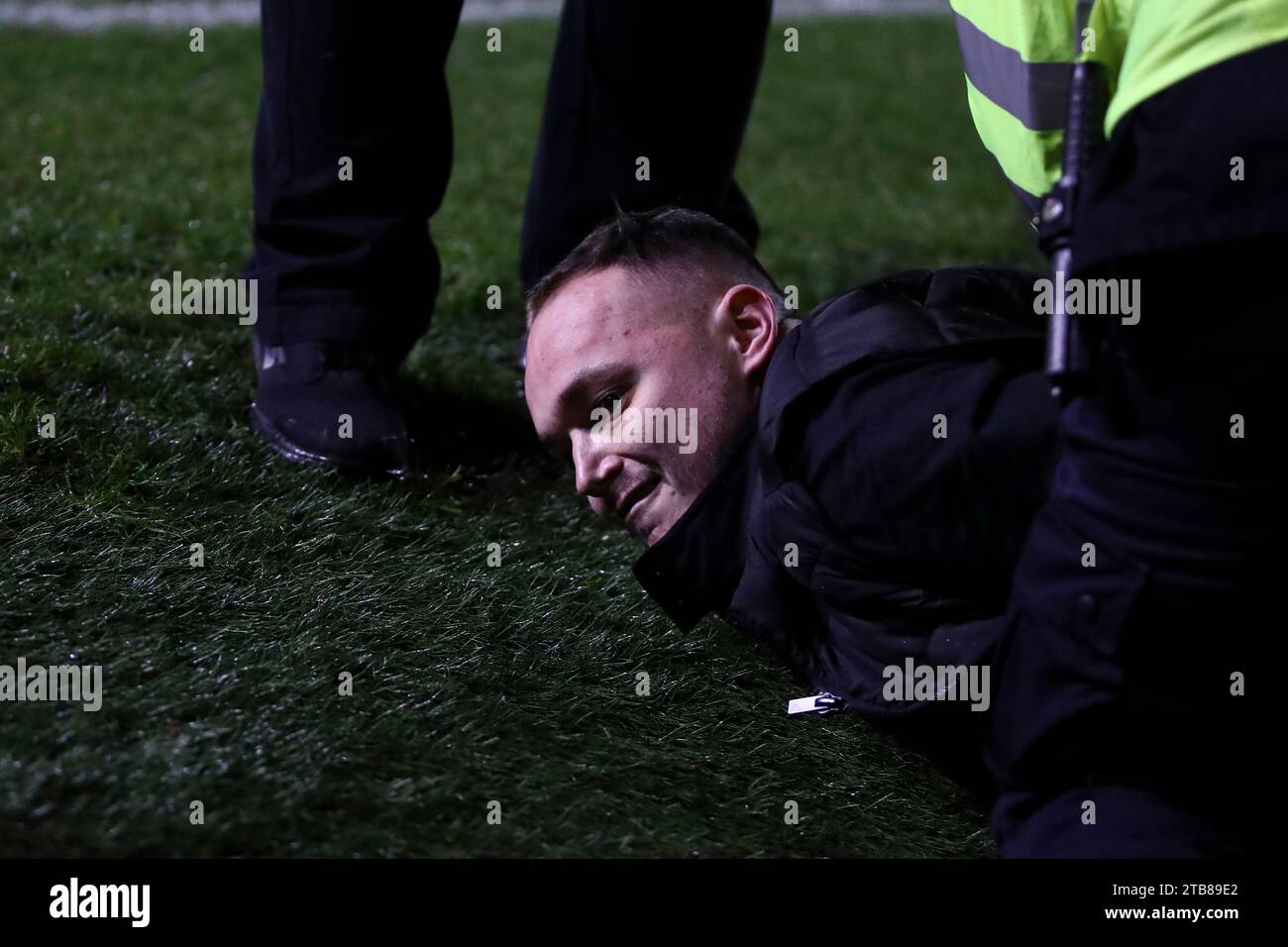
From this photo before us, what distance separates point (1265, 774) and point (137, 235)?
2.58 m

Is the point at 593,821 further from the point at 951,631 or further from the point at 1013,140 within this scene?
the point at 1013,140

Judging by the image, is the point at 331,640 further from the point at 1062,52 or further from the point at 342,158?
the point at 1062,52

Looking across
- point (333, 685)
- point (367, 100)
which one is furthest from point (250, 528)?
point (367, 100)

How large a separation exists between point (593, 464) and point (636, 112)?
885 mm

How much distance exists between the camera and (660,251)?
193cm

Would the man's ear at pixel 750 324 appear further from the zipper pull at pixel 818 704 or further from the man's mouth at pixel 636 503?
the zipper pull at pixel 818 704

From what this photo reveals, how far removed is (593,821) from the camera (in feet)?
4.96

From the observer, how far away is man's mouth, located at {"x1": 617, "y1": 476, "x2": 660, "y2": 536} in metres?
1.83

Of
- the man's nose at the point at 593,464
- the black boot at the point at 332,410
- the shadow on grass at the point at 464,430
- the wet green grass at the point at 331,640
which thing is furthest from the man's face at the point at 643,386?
the shadow on grass at the point at 464,430

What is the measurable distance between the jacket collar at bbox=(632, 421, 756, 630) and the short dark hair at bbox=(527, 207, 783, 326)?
0.30 metres

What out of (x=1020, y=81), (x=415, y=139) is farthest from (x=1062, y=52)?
(x=415, y=139)

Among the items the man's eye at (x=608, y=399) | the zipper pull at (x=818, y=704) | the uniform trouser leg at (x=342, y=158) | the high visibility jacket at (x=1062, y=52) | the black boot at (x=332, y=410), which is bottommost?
the zipper pull at (x=818, y=704)

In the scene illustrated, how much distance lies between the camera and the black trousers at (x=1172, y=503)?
1.30 metres

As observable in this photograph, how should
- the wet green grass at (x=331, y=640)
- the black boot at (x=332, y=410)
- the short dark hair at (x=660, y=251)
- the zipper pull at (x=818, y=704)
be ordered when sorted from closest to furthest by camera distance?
the wet green grass at (x=331, y=640), the zipper pull at (x=818, y=704), the short dark hair at (x=660, y=251), the black boot at (x=332, y=410)
